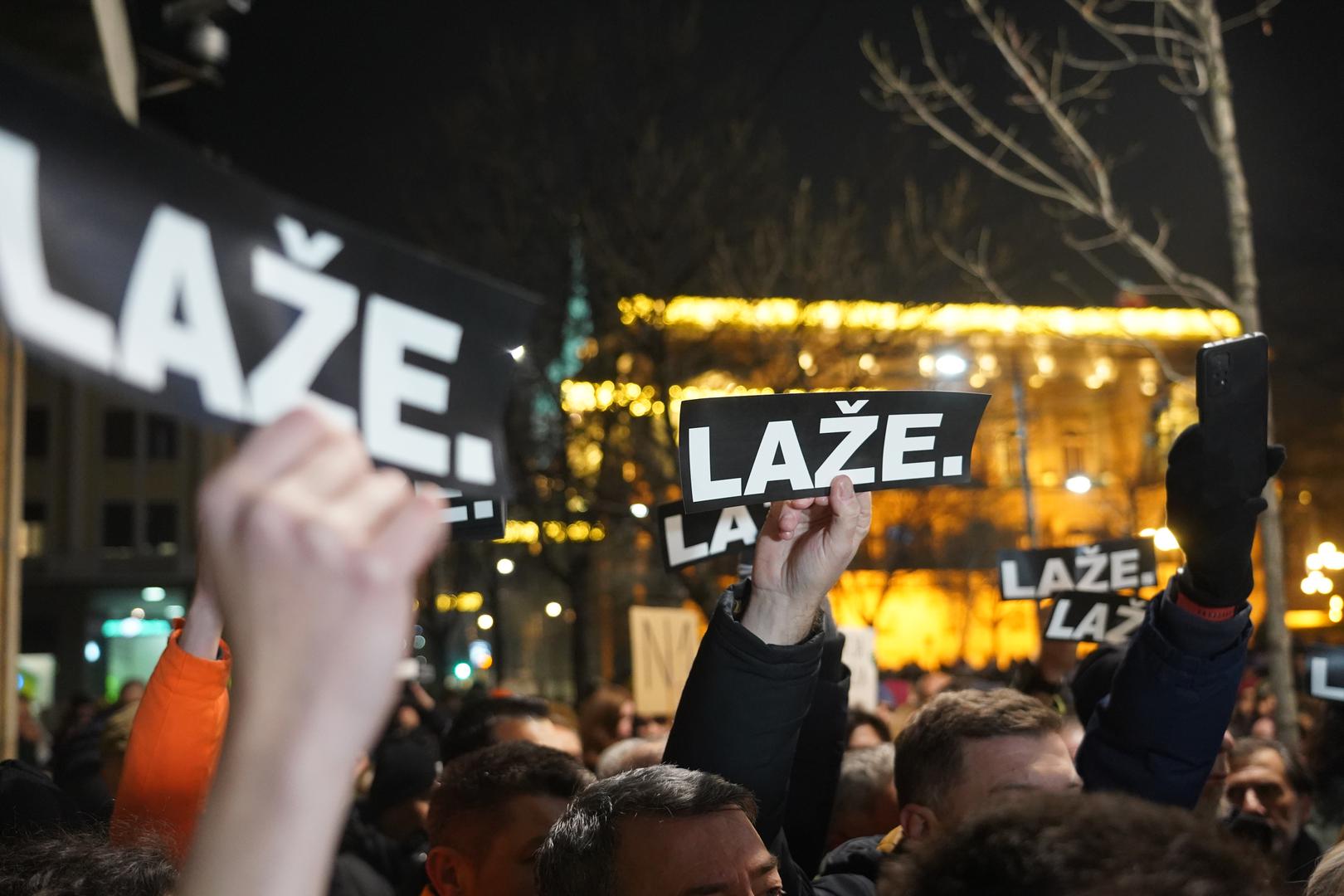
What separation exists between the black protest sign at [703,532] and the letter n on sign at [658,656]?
4.79m

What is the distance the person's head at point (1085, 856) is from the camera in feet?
4.46

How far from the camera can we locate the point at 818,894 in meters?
3.14

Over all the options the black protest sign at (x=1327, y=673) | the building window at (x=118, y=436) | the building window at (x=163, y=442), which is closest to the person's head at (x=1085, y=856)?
the black protest sign at (x=1327, y=673)

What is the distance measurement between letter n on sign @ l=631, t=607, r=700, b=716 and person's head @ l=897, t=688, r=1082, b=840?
551 centimetres

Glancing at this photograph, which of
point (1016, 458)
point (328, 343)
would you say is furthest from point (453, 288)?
point (1016, 458)

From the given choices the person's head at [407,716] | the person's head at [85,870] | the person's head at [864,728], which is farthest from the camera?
the person's head at [407,716]

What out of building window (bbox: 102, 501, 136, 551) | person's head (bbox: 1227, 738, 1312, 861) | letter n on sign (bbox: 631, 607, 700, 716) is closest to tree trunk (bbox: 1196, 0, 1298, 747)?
person's head (bbox: 1227, 738, 1312, 861)

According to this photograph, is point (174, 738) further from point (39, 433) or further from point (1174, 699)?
point (39, 433)

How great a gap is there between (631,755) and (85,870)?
2.72 meters

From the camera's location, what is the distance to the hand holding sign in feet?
9.29

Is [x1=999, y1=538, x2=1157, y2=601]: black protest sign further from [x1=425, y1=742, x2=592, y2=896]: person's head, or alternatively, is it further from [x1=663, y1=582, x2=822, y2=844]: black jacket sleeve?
[x1=663, y1=582, x2=822, y2=844]: black jacket sleeve

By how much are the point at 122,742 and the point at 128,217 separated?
413cm

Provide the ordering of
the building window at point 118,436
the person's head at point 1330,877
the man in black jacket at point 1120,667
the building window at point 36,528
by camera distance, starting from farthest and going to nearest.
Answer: the building window at point 118,436, the building window at point 36,528, the man in black jacket at point 1120,667, the person's head at point 1330,877

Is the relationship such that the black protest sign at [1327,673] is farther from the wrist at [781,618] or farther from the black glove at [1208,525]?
the wrist at [781,618]
